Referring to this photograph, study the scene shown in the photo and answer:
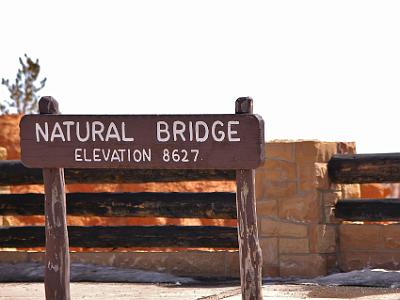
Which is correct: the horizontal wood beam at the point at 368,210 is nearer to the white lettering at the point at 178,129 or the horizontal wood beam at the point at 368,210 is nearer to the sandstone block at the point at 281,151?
the sandstone block at the point at 281,151

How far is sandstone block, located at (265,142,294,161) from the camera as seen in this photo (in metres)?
9.65

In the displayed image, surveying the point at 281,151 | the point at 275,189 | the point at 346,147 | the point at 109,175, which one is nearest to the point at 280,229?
the point at 275,189

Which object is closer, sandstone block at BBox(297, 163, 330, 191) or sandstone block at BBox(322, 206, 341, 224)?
sandstone block at BBox(297, 163, 330, 191)

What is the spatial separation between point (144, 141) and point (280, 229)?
316cm

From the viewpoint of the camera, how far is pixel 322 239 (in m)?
9.59

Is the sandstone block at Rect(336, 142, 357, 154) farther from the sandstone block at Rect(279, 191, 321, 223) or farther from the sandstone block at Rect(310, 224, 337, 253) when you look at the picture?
the sandstone block at Rect(310, 224, 337, 253)

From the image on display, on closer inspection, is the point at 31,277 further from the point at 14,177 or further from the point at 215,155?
the point at 215,155

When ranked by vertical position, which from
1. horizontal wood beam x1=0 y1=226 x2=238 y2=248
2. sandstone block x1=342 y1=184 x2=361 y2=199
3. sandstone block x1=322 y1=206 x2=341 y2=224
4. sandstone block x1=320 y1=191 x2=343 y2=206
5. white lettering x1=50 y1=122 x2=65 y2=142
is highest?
white lettering x1=50 y1=122 x2=65 y2=142

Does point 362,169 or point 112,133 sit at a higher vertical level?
point 112,133

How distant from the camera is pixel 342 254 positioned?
9.75m

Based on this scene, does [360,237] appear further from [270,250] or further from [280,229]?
[270,250]

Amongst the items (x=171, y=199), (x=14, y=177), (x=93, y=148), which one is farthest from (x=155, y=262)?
(x=93, y=148)

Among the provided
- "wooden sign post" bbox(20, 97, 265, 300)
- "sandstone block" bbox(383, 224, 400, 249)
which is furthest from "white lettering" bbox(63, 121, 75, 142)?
"sandstone block" bbox(383, 224, 400, 249)

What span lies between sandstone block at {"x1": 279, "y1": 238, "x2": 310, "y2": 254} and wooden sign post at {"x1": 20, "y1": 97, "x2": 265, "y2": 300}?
287 cm
